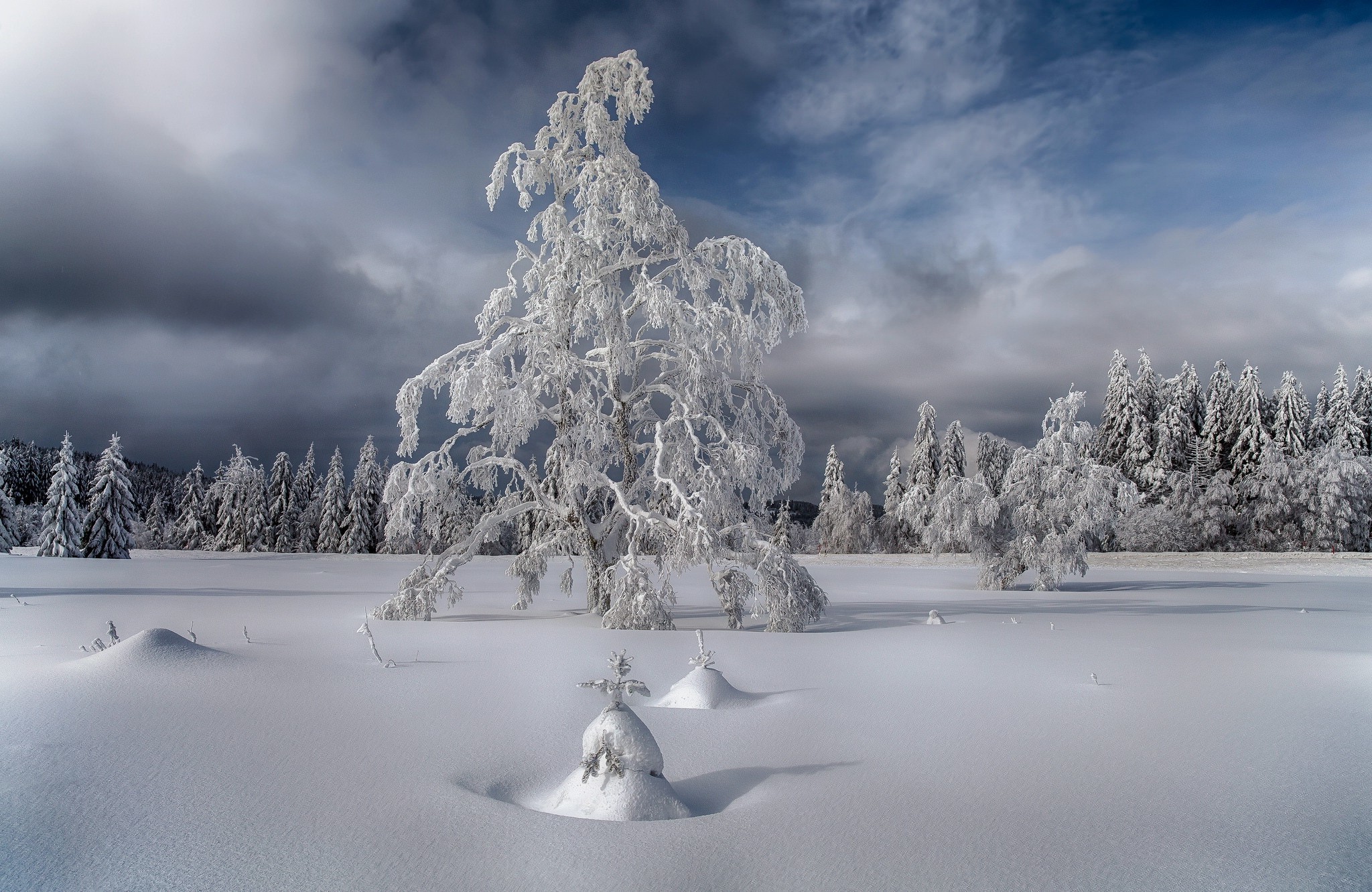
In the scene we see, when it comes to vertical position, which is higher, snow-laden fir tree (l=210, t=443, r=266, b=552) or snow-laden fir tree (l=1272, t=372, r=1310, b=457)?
snow-laden fir tree (l=1272, t=372, r=1310, b=457)

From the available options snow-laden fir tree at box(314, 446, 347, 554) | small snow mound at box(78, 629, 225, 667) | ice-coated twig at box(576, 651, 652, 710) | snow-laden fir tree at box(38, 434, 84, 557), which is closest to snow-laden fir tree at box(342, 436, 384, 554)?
snow-laden fir tree at box(314, 446, 347, 554)

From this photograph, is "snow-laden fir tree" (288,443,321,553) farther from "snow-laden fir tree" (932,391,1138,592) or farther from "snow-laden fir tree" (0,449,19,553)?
"snow-laden fir tree" (932,391,1138,592)

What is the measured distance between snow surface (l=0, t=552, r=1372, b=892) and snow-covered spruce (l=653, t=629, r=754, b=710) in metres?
0.16

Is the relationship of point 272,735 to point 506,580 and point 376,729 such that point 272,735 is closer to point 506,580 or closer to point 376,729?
point 376,729

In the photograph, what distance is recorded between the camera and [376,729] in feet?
16.3

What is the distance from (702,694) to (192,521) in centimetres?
6462

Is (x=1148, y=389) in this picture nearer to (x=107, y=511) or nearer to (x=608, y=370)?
(x=608, y=370)

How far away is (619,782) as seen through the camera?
3.62 metres

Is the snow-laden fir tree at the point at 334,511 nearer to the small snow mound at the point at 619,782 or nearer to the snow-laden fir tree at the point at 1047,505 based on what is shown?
the snow-laden fir tree at the point at 1047,505

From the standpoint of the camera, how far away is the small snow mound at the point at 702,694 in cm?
588

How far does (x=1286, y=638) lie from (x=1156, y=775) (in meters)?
8.56

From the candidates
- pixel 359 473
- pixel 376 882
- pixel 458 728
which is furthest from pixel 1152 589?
pixel 359 473

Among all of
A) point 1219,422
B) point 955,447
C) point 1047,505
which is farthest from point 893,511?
point 1047,505

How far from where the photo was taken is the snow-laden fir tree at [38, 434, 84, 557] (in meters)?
37.3
